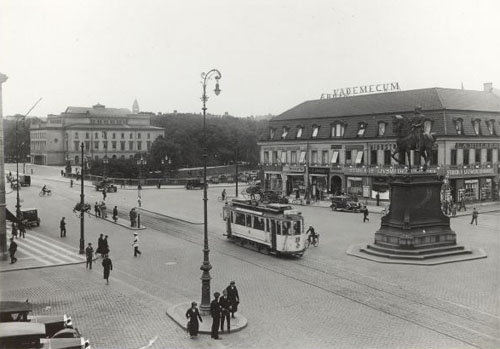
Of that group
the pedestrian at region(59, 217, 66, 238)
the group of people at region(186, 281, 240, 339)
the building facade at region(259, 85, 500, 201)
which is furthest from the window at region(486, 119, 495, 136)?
the group of people at region(186, 281, 240, 339)

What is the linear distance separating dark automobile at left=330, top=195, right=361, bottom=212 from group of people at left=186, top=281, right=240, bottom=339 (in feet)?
112

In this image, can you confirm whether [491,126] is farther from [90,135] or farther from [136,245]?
[90,135]

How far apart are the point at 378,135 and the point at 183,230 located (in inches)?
1061

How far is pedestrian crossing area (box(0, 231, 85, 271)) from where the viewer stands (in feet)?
91.8

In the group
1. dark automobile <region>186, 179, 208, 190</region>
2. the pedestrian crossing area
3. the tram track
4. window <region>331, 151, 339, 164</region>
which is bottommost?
the pedestrian crossing area

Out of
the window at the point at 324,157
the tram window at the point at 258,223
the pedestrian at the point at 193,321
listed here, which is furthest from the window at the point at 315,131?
the pedestrian at the point at 193,321

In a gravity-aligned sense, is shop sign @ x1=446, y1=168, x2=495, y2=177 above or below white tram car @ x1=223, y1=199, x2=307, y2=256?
above

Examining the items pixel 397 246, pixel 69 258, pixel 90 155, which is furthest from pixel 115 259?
pixel 90 155

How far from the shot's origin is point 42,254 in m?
30.8

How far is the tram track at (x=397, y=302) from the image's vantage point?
1692 cm

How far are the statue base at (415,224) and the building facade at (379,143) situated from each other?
19237 millimetres

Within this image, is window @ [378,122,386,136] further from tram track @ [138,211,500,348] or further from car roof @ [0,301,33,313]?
car roof @ [0,301,33,313]

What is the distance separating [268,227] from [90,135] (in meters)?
111

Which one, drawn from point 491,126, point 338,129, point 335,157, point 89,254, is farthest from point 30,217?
point 491,126
